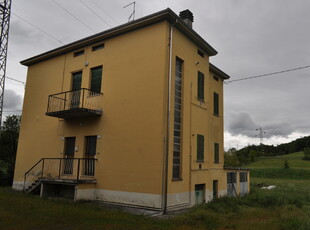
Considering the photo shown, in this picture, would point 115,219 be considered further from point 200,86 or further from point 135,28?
point 135,28

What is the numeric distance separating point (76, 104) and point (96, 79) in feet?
5.28

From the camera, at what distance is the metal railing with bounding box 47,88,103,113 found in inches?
496

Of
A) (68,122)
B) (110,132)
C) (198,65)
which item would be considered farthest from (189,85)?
(68,122)

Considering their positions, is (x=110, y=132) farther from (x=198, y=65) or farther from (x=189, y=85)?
(x=198, y=65)

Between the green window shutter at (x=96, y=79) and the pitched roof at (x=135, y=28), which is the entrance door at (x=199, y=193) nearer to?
the green window shutter at (x=96, y=79)

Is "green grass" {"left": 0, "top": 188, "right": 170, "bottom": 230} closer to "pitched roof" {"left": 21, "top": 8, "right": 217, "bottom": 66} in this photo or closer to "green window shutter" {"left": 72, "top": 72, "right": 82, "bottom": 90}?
"green window shutter" {"left": 72, "top": 72, "right": 82, "bottom": 90}

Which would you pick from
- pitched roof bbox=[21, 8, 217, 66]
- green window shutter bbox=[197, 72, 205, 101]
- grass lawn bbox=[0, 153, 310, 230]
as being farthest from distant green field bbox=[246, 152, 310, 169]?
grass lawn bbox=[0, 153, 310, 230]

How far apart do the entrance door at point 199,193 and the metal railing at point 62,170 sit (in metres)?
4.84

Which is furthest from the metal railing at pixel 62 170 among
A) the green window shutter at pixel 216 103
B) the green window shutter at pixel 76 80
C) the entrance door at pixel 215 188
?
the green window shutter at pixel 216 103

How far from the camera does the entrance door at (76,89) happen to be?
1303cm

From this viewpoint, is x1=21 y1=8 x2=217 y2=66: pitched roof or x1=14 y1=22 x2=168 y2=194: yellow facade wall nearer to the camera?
x1=14 y1=22 x2=168 y2=194: yellow facade wall

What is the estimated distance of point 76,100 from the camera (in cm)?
1317

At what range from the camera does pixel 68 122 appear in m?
13.6

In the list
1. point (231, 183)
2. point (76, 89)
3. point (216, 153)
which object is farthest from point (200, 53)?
point (231, 183)
